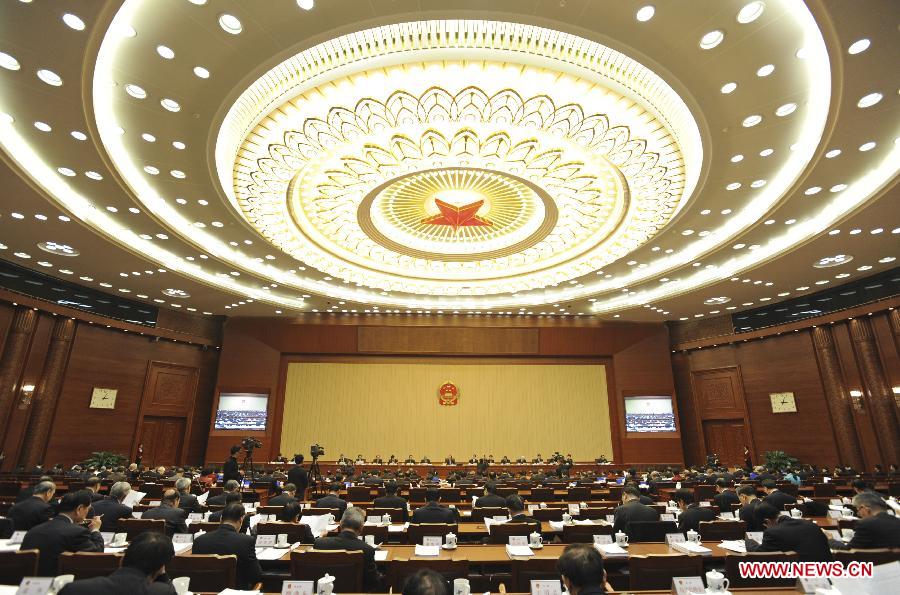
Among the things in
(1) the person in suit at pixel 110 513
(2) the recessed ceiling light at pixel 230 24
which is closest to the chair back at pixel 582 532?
(1) the person in suit at pixel 110 513

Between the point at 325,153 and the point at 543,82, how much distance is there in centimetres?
397

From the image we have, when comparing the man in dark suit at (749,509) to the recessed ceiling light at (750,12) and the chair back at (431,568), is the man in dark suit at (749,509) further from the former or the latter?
the recessed ceiling light at (750,12)

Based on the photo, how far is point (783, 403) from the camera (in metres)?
15.0

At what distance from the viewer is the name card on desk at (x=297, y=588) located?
2.98 m

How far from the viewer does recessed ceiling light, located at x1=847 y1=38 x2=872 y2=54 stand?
4977 millimetres

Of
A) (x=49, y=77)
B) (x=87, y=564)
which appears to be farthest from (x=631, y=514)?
(x=49, y=77)

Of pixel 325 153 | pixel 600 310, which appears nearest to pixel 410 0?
pixel 325 153

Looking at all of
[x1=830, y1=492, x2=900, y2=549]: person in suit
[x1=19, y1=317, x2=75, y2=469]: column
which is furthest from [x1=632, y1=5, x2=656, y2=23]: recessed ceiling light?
[x1=19, y1=317, x2=75, y2=469]: column

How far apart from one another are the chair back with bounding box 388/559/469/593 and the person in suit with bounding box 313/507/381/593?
12.4 inches

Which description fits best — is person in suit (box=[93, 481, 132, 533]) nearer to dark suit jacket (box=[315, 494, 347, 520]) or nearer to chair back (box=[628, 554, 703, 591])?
dark suit jacket (box=[315, 494, 347, 520])

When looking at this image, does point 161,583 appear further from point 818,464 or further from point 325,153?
point 818,464

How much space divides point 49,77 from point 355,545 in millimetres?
6528

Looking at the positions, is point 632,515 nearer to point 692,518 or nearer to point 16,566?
point 692,518

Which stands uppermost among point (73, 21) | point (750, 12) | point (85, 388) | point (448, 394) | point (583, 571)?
point (750, 12)
